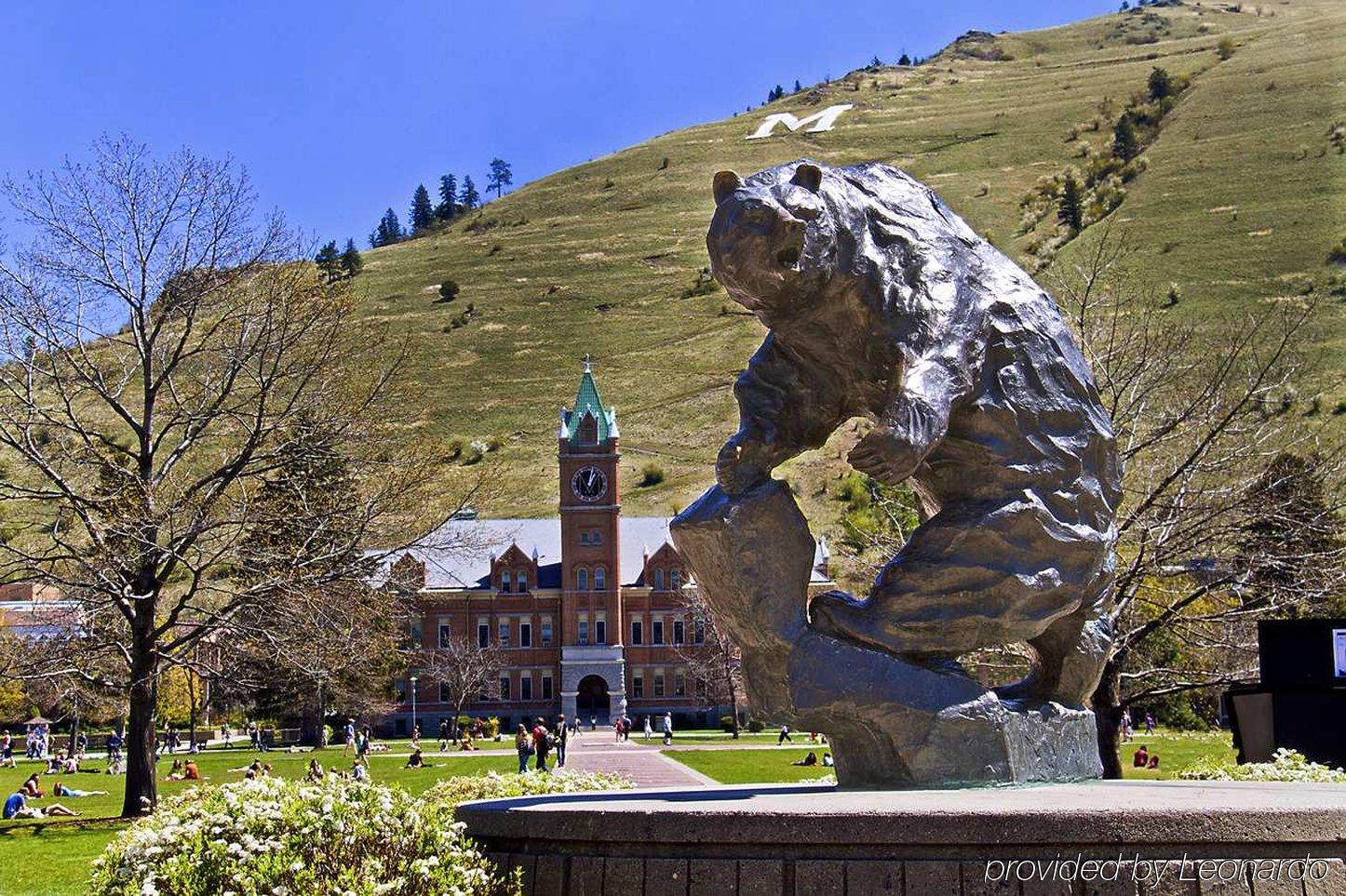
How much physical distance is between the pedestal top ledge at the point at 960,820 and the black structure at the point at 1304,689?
1450 cm

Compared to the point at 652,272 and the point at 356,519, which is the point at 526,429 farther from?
the point at 356,519

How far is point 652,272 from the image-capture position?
6019 inches

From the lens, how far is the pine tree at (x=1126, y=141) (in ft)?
456

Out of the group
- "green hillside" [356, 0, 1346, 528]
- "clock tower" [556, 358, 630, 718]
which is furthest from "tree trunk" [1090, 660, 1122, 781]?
"clock tower" [556, 358, 630, 718]

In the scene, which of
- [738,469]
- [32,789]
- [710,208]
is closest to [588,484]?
[32,789]

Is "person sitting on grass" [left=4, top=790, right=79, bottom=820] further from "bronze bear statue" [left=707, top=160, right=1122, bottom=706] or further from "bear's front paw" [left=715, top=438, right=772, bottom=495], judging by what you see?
"bronze bear statue" [left=707, top=160, right=1122, bottom=706]

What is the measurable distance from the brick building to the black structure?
57819 mm

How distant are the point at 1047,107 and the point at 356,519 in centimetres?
15432

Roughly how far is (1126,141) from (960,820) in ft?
469

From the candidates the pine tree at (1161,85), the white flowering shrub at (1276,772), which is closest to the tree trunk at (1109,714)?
the white flowering shrub at (1276,772)

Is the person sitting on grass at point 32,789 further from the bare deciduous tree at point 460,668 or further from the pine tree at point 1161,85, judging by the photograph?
the pine tree at point 1161,85

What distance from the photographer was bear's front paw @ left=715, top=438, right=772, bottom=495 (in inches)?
335

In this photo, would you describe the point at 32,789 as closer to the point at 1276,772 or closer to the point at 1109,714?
the point at 1109,714

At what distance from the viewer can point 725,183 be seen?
822cm
